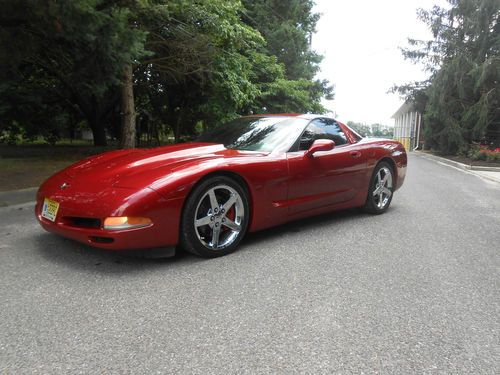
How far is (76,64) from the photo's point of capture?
6.89 metres

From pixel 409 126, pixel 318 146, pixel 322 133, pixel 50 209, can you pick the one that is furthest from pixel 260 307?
pixel 409 126

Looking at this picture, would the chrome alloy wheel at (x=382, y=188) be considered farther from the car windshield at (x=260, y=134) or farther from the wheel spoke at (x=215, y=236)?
the wheel spoke at (x=215, y=236)

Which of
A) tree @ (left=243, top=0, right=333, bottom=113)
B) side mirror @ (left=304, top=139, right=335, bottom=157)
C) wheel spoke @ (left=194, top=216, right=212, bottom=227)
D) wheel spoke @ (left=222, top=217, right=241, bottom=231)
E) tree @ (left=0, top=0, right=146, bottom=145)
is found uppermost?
tree @ (left=243, top=0, right=333, bottom=113)

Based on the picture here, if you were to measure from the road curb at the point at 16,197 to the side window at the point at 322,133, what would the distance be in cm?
421

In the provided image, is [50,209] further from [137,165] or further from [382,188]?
[382,188]

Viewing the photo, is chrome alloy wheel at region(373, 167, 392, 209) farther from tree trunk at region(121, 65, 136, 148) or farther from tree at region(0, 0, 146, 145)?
tree trunk at region(121, 65, 136, 148)

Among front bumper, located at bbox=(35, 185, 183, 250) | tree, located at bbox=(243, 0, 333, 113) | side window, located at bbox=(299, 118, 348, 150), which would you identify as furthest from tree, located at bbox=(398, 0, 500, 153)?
front bumper, located at bbox=(35, 185, 183, 250)

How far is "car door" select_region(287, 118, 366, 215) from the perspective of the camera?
4.20 metres

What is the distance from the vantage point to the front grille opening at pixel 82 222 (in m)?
3.12

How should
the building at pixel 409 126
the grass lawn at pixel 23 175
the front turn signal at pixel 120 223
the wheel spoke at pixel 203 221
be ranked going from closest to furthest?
the front turn signal at pixel 120 223 < the wheel spoke at pixel 203 221 < the grass lawn at pixel 23 175 < the building at pixel 409 126

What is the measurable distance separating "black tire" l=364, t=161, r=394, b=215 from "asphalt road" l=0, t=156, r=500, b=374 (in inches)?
44.2

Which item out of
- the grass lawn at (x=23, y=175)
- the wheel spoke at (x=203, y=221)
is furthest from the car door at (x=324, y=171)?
the grass lawn at (x=23, y=175)

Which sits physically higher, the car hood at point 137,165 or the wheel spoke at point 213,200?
the car hood at point 137,165

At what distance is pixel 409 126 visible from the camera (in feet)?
156
